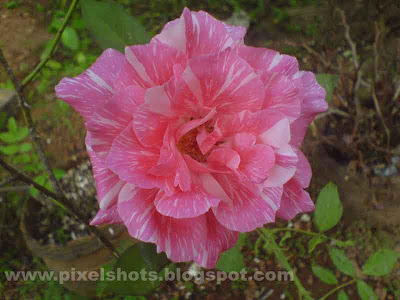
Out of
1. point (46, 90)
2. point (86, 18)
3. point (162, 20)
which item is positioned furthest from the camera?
point (162, 20)

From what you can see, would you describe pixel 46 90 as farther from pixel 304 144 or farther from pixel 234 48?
pixel 234 48

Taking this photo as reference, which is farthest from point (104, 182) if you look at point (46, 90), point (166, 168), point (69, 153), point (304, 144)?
point (46, 90)

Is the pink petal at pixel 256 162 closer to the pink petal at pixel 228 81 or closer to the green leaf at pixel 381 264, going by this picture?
the pink petal at pixel 228 81

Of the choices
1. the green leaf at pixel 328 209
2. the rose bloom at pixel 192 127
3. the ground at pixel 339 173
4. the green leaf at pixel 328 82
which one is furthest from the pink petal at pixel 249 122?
the ground at pixel 339 173

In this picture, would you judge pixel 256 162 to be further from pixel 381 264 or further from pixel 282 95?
pixel 381 264

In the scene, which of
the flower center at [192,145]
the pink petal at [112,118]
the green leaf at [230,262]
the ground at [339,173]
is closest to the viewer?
the pink petal at [112,118]

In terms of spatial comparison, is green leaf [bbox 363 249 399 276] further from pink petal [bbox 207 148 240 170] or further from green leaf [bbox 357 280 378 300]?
pink petal [bbox 207 148 240 170]

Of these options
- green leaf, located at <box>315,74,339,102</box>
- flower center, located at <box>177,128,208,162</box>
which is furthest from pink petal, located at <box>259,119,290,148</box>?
green leaf, located at <box>315,74,339,102</box>

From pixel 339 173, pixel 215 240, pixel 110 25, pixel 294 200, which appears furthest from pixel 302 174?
pixel 339 173
